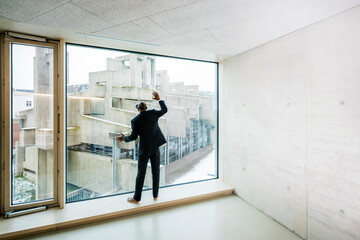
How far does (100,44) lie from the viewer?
299cm

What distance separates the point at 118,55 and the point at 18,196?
2.69 meters

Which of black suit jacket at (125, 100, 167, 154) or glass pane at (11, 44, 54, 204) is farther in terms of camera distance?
black suit jacket at (125, 100, 167, 154)

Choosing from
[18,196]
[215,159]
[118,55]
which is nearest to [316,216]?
[215,159]

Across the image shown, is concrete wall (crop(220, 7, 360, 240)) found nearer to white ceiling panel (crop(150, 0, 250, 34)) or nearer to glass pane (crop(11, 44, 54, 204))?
white ceiling panel (crop(150, 0, 250, 34))

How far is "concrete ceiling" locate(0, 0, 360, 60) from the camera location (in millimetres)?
1729

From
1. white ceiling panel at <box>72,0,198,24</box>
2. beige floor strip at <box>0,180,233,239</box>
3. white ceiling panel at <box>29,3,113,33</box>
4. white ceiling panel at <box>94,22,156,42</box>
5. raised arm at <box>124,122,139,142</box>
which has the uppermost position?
white ceiling panel at <box>94,22,156,42</box>

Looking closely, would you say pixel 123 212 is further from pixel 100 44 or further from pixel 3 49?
pixel 3 49

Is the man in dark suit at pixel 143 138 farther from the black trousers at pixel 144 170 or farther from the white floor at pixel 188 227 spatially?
the white floor at pixel 188 227

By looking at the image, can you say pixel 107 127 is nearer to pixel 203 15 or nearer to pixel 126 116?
pixel 126 116

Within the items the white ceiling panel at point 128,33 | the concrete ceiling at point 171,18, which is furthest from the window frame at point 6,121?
the white ceiling panel at point 128,33

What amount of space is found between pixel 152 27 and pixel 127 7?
1.64 feet

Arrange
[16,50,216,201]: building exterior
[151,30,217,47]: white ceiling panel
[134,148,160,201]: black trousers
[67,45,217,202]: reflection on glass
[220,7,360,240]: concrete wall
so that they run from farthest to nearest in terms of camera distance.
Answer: [67,45,217,202]: reflection on glass → [134,148,160,201]: black trousers → [16,50,216,201]: building exterior → [151,30,217,47]: white ceiling panel → [220,7,360,240]: concrete wall

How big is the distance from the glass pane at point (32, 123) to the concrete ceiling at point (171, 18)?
439mm

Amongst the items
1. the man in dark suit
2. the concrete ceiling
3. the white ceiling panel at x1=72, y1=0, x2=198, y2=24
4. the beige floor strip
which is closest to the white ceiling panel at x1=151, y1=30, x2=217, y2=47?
the concrete ceiling
